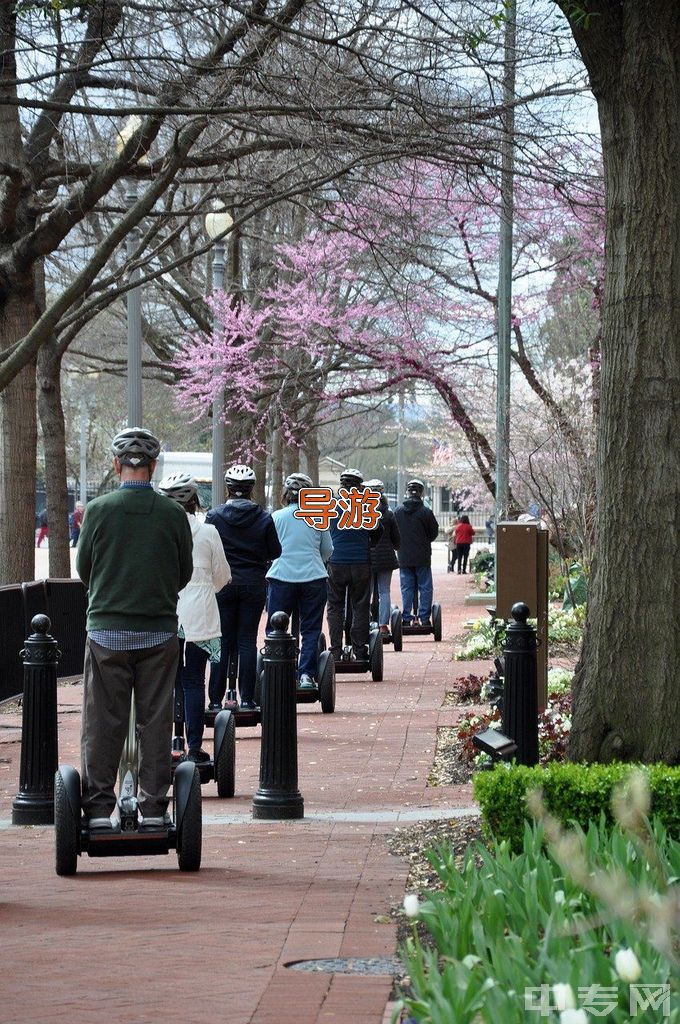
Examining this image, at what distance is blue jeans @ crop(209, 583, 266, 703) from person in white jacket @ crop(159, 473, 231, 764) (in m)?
1.31

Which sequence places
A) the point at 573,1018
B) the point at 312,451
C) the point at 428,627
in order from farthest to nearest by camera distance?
the point at 312,451, the point at 428,627, the point at 573,1018

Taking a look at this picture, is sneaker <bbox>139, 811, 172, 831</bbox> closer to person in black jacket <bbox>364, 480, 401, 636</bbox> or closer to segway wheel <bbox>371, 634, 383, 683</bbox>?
segway wheel <bbox>371, 634, 383, 683</bbox>

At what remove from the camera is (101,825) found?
651 cm

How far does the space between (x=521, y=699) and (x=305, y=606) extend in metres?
5.29

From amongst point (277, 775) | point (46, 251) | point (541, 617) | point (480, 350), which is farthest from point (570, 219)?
point (277, 775)

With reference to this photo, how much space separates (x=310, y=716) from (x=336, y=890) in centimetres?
646

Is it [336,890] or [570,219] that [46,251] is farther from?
[570,219]

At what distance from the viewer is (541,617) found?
11156mm

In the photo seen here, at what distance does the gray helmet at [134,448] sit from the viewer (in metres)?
6.79

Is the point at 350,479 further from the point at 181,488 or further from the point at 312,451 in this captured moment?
the point at 312,451

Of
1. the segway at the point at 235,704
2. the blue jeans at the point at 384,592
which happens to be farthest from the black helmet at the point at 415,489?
the segway at the point at 235,704

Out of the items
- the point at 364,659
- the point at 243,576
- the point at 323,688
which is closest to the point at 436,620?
the point at 364,659

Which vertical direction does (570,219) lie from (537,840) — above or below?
above

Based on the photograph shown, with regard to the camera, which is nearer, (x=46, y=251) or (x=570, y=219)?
(x=46, y=251)
